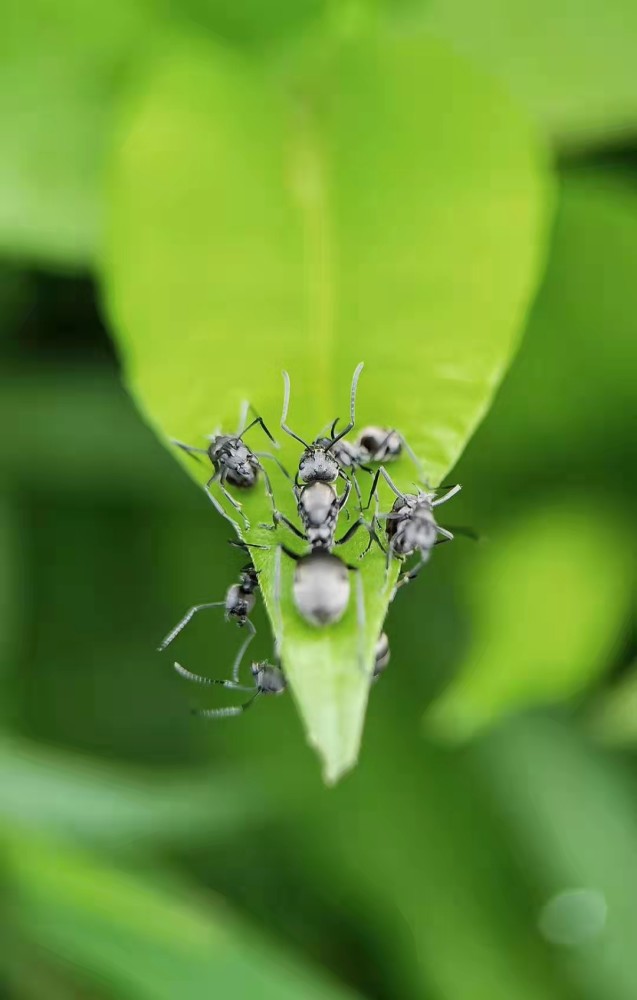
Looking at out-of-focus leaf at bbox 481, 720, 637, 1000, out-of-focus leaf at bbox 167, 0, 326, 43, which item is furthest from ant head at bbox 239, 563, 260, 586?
out-of-focus leaf at bbox 167, 0, 326, 43

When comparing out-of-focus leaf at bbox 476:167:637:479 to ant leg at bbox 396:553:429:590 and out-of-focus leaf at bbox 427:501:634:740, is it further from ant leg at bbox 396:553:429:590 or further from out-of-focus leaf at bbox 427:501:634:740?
ant leg at bbox 396:553:429:590

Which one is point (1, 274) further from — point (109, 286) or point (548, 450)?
point (548, 450)

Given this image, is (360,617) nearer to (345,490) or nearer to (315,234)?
(345,490)

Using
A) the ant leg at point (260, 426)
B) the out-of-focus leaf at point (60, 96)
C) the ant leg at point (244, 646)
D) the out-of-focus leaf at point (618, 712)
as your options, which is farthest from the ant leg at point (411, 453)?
the out-of-focus leaf at point (60, 96)

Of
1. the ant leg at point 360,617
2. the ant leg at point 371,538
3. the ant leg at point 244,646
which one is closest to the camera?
the ant leg at point 360,617

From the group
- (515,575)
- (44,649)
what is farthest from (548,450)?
(44,649)

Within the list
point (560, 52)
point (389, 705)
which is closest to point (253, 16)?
point (560, 52)

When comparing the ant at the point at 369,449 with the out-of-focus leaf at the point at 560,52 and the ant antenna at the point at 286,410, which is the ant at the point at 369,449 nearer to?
the ant antenna at the point at 286,410
